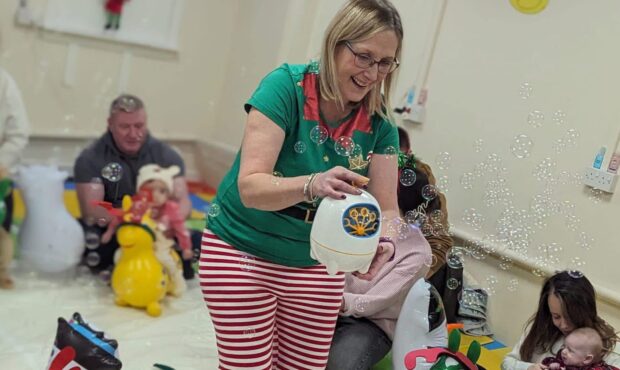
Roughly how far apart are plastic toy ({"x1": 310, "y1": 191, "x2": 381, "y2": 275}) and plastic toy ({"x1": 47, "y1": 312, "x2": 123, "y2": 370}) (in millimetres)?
806

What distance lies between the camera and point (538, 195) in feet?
7.34

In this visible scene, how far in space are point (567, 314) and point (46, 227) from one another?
186 centimetres

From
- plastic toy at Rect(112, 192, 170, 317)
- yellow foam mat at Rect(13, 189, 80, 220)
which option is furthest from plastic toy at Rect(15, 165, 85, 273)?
plastic toy at Rect(112, 192, 170, 317)

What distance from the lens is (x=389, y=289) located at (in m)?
1.83

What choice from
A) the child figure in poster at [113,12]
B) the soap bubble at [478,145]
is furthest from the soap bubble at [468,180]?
the child figure in poster at [113,12]

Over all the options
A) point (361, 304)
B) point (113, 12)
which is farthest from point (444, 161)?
point (113, 12)

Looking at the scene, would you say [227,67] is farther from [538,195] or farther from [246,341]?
[246,341]

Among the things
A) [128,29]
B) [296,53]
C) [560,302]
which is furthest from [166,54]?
[560,302]

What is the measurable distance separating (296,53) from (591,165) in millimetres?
1168

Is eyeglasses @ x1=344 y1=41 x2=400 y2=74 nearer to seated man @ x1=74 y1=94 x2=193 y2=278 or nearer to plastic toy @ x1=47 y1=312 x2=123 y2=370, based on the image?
plastic toy @ x1=47 y1=312 x2=123 y2=370

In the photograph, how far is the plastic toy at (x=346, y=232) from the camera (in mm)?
1061

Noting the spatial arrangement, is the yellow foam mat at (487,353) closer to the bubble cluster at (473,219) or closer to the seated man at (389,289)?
the seated man at (389,289)

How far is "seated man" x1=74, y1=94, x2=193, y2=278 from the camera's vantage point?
2.47m

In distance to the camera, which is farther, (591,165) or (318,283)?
(591,165)
